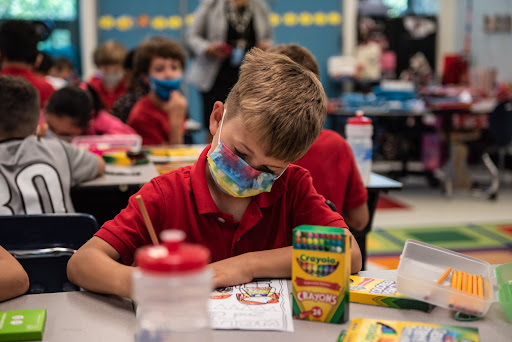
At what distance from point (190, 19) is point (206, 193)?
22.5 ft

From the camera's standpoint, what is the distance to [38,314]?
905mm

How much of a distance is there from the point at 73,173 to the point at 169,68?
148 centimetres

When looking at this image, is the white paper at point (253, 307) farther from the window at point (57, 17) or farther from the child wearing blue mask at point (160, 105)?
the window at point (57, 17)

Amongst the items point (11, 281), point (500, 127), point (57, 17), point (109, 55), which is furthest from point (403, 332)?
point (57, 17)

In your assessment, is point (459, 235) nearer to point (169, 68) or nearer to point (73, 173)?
point (169, 68)

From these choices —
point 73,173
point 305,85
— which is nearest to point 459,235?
point 73,173

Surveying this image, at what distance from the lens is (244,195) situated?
119 centimetres

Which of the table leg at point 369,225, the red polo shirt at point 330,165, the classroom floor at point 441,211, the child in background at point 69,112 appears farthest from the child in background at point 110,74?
the red polo shirt at point 330,165

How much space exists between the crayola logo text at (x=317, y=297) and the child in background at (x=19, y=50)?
8.77 ft

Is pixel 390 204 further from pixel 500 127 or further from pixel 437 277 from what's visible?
pixel 437 277

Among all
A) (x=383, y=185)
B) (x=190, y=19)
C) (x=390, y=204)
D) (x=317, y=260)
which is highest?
(x=190, y=19)

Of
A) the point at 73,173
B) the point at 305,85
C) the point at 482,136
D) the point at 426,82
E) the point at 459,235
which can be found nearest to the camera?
the point at 305,85

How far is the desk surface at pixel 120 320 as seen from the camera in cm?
85

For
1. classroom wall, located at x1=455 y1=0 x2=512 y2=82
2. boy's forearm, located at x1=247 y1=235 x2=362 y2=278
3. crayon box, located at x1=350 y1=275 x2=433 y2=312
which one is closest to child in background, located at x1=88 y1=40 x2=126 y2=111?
boy's forearm, located at x1=247 y1=235 x2=362 y2=278
